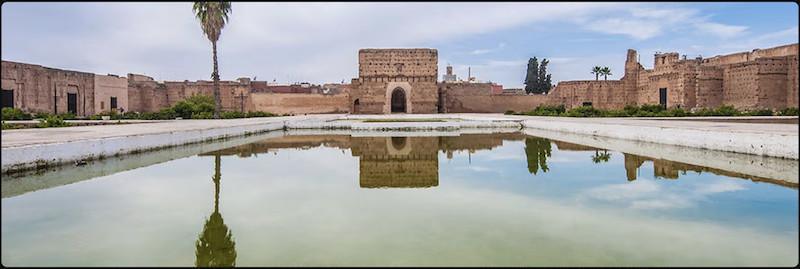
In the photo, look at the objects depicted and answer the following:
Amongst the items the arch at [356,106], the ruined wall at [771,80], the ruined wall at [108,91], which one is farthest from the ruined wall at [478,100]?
the ruined wall at [108,91]

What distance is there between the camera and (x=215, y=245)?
11.1ft

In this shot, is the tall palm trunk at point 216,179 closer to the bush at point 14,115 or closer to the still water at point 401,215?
the still water at point 401,215

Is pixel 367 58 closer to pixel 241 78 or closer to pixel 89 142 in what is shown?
pixel 241 78

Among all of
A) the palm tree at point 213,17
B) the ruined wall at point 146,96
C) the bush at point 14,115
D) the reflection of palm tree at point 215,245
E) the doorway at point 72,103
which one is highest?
the palm tree at point 213,17

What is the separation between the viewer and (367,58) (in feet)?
110

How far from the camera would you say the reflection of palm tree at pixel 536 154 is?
23.6 feet

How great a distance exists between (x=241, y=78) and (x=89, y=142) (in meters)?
32.2

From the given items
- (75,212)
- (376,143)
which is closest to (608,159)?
(376,143)

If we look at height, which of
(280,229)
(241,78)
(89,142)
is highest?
(241,78)

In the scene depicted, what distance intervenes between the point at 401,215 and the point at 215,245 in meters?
1.48

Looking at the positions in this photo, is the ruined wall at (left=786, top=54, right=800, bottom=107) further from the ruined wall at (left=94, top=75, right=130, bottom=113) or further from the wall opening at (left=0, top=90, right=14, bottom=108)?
the wall opening at (left=0, top=90, right=14, bottom=108)

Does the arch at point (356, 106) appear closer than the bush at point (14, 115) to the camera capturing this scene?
No

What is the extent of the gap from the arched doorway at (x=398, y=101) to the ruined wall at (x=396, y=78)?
3.29 meters

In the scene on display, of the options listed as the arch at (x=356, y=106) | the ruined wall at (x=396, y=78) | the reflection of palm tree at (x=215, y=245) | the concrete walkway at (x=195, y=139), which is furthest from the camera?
the arch at (x=356, y=106)
